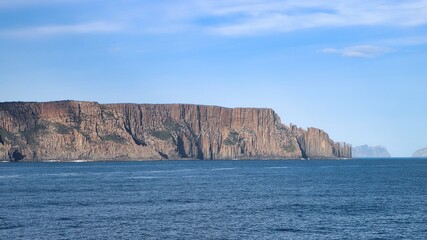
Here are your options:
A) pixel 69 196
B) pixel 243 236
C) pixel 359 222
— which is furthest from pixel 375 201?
pixel 69 196

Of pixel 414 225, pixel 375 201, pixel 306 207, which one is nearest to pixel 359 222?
pixel 414 225

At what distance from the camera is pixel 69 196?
100688 millimetres

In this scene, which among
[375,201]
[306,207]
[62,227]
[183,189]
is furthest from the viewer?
[183,189]

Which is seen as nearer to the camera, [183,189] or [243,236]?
[243,236]

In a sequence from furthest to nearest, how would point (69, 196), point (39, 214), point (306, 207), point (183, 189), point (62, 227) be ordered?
point (183, 189) < point (69, 196) < point (306, 207) < point (39, 214) < point (62, 227)

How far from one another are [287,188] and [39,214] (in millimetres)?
52594

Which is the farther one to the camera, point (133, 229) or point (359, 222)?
point (359, 222)

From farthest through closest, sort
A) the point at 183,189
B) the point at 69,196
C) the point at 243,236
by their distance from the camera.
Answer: the point at 183,189
the point at 69,196
the point at 243,236

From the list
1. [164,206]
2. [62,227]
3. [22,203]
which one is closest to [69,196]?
[22,203]

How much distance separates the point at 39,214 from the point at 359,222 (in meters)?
36.1

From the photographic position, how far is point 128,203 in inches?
3533

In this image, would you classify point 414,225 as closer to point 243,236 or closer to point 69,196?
point 243,236

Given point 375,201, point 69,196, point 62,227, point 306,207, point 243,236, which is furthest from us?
point 69,196

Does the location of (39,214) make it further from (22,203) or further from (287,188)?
(287,188)
